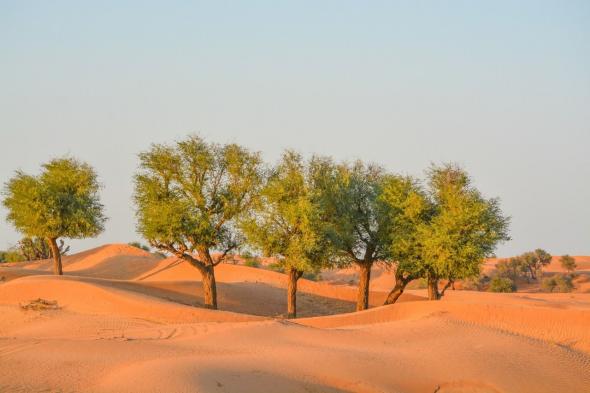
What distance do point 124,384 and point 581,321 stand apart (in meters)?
20.5

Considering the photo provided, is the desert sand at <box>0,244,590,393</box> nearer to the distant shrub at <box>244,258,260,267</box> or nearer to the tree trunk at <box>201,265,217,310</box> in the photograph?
the tree trunk at <box>201,265,217,310</box>

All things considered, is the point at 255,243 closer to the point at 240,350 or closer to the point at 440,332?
the point at 440,332

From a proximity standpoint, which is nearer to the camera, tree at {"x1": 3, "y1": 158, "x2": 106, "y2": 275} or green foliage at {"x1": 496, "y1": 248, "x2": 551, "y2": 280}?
tree at {"x1": 3, "y1": 158, "x2": 106, "y2": 275}

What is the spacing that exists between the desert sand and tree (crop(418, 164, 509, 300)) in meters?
4.39

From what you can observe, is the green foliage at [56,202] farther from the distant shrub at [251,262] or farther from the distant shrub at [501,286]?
the distant shrub at [501,286]

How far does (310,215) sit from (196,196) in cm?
582

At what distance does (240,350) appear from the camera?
1819cm

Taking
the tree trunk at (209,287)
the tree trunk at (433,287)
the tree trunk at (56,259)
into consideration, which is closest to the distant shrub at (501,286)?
the tree trunk at (433,287)

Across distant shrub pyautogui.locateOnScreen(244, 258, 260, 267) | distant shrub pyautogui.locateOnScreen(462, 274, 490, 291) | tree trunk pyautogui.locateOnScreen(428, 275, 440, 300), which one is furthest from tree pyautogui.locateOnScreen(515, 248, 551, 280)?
tree trunk pyautogui.locateOnScreen(428, 275, 440, 300)

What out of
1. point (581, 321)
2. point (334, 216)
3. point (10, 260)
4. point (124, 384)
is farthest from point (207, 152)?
point (10, 260)

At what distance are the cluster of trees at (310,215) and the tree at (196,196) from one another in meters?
0.05

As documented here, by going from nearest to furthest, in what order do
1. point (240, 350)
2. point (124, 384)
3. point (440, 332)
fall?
1. point (124, 384)
2. point (240, 350)
3. point (440, 332)

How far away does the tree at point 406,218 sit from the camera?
3659 cm

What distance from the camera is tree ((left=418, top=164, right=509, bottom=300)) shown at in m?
35.5
